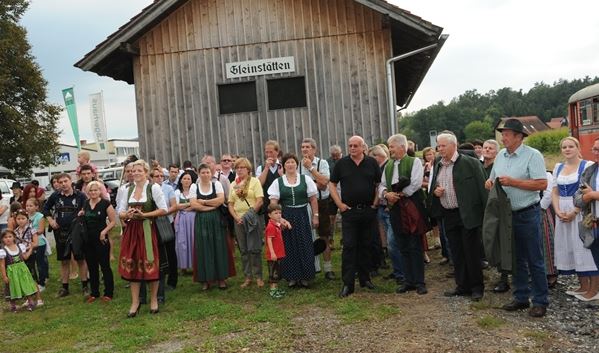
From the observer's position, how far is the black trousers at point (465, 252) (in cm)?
626

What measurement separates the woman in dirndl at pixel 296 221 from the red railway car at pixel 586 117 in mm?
13789

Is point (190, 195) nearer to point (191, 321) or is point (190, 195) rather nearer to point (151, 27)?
point (191, 321)

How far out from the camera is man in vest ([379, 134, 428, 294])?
→ 6688 millimetres

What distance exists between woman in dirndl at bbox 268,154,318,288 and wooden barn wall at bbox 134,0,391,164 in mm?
5134

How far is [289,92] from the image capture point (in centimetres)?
1261

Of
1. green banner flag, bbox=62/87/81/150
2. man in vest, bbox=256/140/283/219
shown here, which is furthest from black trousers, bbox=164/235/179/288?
green banner flag, bbox=62/87/81/150

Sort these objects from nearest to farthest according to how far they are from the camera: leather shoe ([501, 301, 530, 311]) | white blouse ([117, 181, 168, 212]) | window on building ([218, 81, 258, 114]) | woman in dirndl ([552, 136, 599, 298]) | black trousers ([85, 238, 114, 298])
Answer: leather shoe ([501, 301, 530, 311])
woman in dirndl ([552, 136, 599, 298])
white blouse ([117, 181, 168, 212])
black trousers ([85, 238, 114, 298])
window on building ([218, 81, 258, 114])

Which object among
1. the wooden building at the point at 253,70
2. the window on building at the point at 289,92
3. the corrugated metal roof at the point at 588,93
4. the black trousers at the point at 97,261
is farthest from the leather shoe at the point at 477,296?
the corrugated metal roof at the point at 588,93

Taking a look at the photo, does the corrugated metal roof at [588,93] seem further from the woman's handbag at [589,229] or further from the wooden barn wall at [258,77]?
the woman's handbag at [589,229]

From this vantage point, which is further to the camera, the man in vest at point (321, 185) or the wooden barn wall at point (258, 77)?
the wooden barn wall at point (258, 77)

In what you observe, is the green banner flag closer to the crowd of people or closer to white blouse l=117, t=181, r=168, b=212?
the crowd of people

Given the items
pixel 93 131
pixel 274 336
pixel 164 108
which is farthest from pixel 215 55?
pixel 93 131

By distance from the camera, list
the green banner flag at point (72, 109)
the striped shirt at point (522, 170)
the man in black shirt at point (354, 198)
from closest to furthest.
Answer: the striped shirt at point (522, 170)
the man in black shirt at point (354, 198)
the green banner flag at point (72, 109)

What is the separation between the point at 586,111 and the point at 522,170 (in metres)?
15.8
